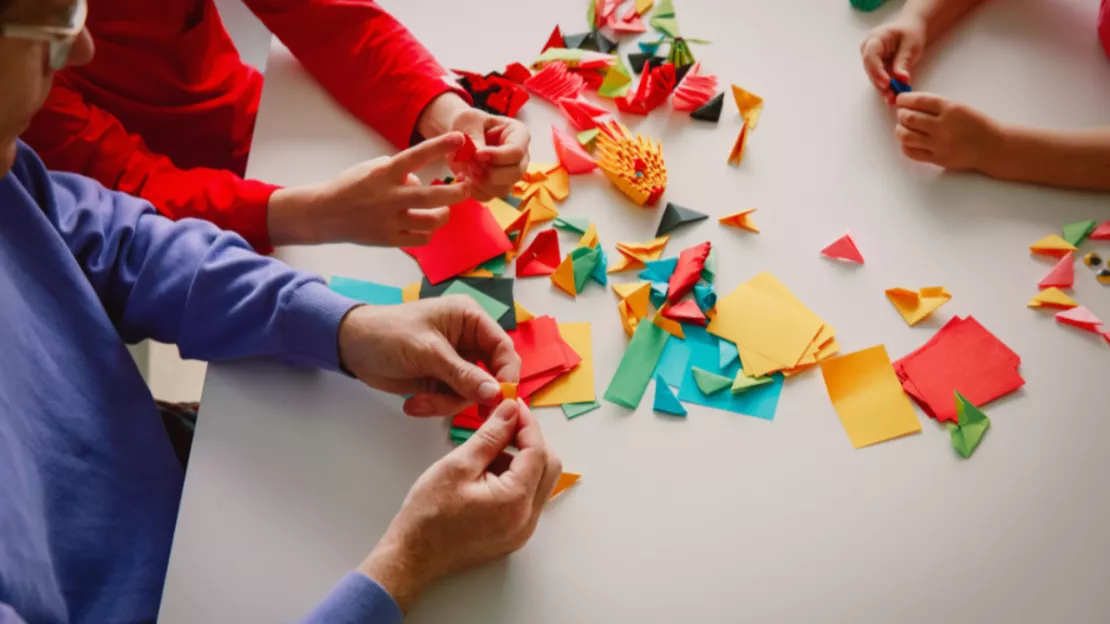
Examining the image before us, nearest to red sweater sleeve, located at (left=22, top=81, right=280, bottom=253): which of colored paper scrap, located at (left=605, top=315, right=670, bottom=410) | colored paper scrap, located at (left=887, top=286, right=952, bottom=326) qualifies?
colored paper scrap, located at (left=605, top=315, right=670, bottom=410)

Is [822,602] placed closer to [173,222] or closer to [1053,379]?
[1053,379]

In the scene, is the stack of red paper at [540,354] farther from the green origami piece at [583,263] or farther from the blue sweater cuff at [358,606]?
the blue sweater cuff at [358,606]

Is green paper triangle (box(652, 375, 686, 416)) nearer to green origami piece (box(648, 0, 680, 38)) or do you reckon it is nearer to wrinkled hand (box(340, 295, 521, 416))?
wrinkled hand (box(340, 295, 521, 416))

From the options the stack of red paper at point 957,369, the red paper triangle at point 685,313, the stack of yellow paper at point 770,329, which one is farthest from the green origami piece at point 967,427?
the red paper triangle at point 685,313

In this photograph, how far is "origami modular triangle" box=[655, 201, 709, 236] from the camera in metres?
0.89

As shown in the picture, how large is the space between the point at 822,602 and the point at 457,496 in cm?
32

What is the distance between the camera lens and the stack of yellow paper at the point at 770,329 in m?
0.79

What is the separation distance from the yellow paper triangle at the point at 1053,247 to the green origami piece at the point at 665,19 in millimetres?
502

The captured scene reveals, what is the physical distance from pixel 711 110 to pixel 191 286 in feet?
2.02

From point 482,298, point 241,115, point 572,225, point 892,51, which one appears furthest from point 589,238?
point 241,115

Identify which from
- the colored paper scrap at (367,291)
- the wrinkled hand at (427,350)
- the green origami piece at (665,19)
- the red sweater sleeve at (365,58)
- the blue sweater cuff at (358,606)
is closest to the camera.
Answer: the blue sweater cuff at (358,606)

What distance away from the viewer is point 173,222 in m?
0.82

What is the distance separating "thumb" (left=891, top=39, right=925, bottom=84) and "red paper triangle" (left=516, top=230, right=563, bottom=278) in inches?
19.0

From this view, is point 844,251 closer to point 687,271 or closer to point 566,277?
point 687,271
